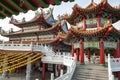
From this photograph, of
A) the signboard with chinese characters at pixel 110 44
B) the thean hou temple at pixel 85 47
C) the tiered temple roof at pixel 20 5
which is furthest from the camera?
the signboard with chinese characters at pixel 110 44

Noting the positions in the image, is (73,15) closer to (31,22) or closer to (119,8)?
(119,8)

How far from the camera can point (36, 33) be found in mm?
28391

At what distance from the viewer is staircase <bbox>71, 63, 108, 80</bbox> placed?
12309 mm

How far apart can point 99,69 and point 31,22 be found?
18.4m

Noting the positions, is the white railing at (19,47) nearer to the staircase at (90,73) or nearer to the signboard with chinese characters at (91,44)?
the signboard with chinese characters at (91,44)

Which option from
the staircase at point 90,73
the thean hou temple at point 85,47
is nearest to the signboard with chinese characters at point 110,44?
the thean hou temple at point 85,47

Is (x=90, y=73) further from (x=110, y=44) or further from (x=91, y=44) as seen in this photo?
(x=110, y=44)

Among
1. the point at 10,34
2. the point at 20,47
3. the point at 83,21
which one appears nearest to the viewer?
the point at 83,21

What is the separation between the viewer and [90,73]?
13016mm

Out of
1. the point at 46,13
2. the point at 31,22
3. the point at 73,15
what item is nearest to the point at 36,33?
the point at 31,22

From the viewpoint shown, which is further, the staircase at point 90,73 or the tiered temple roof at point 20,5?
the staircase at point 90,73

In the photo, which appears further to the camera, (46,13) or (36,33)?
(46,13)

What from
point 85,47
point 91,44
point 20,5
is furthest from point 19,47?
point 20,5

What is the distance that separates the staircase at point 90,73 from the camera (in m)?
12.3
